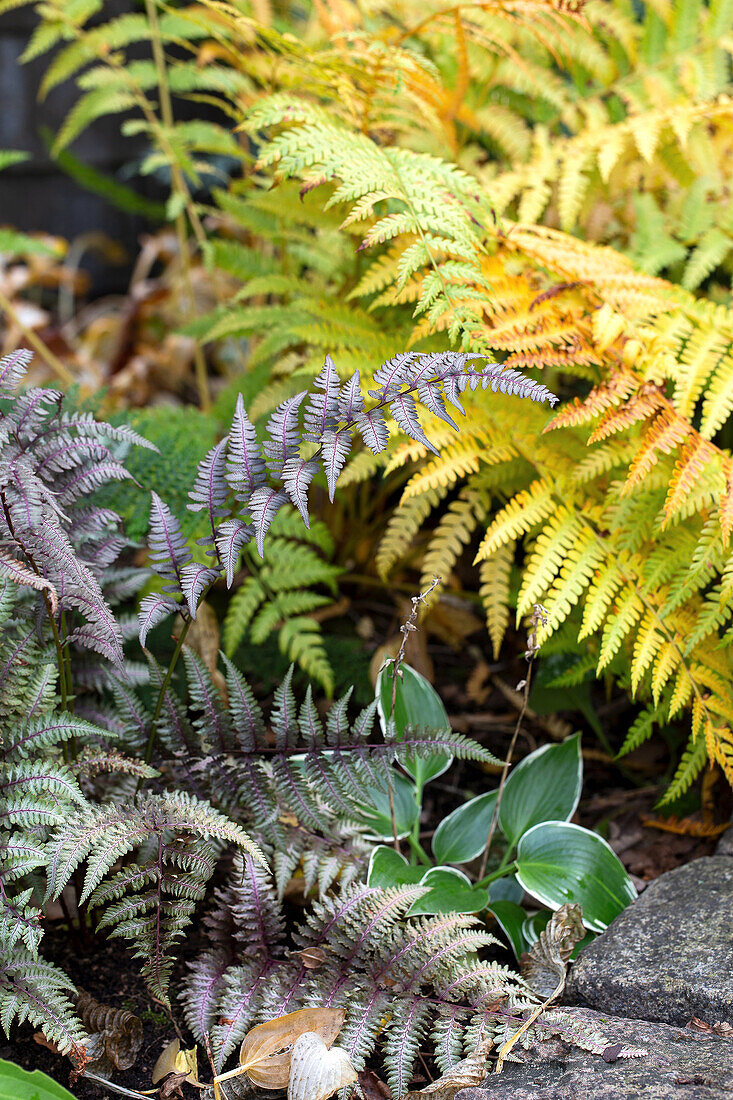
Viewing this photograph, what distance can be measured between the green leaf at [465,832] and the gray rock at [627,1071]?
39 centimetres

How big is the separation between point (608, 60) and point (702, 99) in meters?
0.31

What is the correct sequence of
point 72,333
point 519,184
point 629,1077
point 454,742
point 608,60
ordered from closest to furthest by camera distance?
point 629,1077, point 454,742, point 519,184, point 608,60, point 72,333

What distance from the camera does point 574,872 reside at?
1.44 meters

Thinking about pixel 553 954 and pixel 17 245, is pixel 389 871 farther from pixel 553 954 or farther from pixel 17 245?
pixel 17 245

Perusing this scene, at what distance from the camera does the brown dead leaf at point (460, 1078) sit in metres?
1.13

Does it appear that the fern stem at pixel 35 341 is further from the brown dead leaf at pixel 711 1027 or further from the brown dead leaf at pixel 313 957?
the brown dead leaf at pixel 711 1027

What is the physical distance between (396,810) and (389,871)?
6.7 inches

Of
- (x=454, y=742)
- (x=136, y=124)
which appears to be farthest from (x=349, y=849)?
(x=136, y=124)

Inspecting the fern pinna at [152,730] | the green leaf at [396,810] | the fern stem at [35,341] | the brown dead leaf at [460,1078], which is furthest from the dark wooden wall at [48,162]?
the brown dead leaf at [460,1078]

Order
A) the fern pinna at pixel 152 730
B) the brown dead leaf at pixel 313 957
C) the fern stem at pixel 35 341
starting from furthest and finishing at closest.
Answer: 1. the fern stem at pixel 35 341
2. the brown dead leaf at pixel 313 957
3. the fern pinna at pixel 152 730

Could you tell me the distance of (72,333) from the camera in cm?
395

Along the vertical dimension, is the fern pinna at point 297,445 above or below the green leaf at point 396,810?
above

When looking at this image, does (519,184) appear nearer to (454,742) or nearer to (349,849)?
(454,742)

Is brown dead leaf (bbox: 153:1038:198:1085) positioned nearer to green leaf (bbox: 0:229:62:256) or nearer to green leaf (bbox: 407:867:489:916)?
green leaf (bbox: 407:867:489:916)
